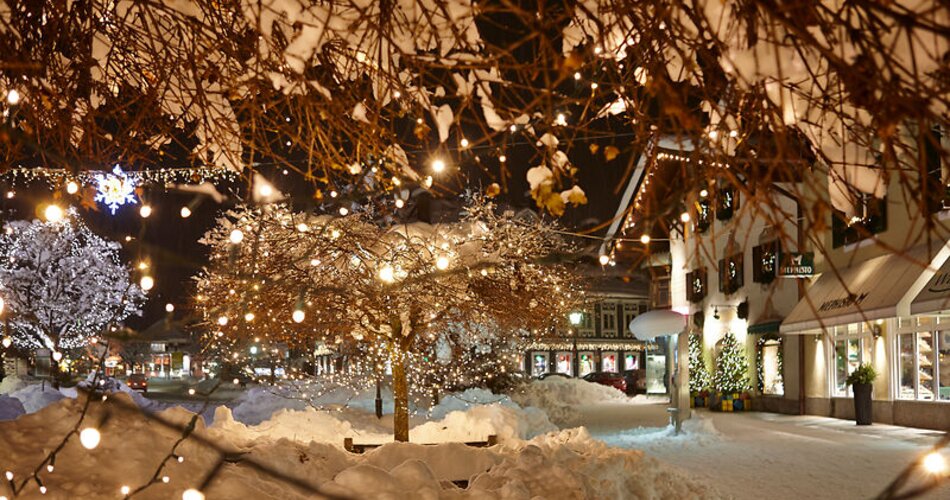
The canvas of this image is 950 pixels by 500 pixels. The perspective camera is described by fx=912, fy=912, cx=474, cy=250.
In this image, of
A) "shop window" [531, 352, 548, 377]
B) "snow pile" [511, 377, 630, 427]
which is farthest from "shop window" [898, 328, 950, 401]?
"shop window" [531, 352, 548, 377]

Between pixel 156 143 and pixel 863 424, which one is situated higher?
pixel 156 143

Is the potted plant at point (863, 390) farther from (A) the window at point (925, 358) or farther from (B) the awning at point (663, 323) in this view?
(B) the awning at point (663, 323)

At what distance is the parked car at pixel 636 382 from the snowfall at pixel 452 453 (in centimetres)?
1791

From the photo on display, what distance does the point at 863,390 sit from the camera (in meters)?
22.0

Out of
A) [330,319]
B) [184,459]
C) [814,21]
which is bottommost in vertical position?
[184,459]

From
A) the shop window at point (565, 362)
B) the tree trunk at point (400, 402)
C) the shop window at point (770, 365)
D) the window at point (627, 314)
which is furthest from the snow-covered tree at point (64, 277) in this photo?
the window at point (627, 314)

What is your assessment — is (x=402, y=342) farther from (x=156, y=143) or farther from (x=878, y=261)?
(x=878, y=261)

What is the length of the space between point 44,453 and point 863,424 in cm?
2073

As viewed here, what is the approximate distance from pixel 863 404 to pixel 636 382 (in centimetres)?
2509

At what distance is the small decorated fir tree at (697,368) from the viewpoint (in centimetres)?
3264

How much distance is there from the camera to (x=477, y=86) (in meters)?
4.99

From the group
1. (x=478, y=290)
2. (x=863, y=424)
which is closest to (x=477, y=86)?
(x=478, y=290)

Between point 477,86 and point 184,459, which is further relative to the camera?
point 184,459

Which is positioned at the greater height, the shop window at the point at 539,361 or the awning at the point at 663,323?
the awning at the point at 663,323
